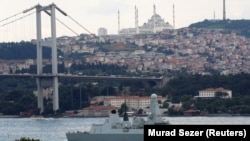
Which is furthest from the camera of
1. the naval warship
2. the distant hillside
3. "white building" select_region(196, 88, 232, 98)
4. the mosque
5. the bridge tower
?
the mosque

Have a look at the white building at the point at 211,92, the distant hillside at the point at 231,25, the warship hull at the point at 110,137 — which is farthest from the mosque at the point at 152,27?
the warship hull at the point at 110,137

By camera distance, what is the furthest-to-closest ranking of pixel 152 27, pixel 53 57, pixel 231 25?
pixel 152 27 → pixel 231 25 → pixel 53 57

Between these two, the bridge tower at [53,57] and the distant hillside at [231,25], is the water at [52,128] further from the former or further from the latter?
the distant hillside at [231,25]

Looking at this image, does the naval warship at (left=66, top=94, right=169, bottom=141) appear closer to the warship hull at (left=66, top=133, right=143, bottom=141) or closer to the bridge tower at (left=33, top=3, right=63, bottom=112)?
the warship hull at (left=66, top=133, right=143, bottom=141)

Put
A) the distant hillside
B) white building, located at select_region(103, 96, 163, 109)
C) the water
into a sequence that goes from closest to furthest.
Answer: the water
white building, located at select_region(103, 96, 163, 109)
the distant hillside

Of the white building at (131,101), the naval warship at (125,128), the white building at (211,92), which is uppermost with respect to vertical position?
the naval warship at (125,128)

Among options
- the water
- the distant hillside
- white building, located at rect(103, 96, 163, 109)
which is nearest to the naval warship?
the water

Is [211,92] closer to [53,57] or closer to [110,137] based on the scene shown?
[53,57]

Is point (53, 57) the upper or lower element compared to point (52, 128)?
upper

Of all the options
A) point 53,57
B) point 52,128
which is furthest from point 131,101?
point 52,128

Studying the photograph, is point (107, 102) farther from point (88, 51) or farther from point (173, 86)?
point (88, 51)

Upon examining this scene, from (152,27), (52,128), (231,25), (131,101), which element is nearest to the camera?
(52,128)

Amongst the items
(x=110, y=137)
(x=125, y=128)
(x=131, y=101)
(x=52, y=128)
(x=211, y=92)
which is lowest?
(x=131, y=101)
